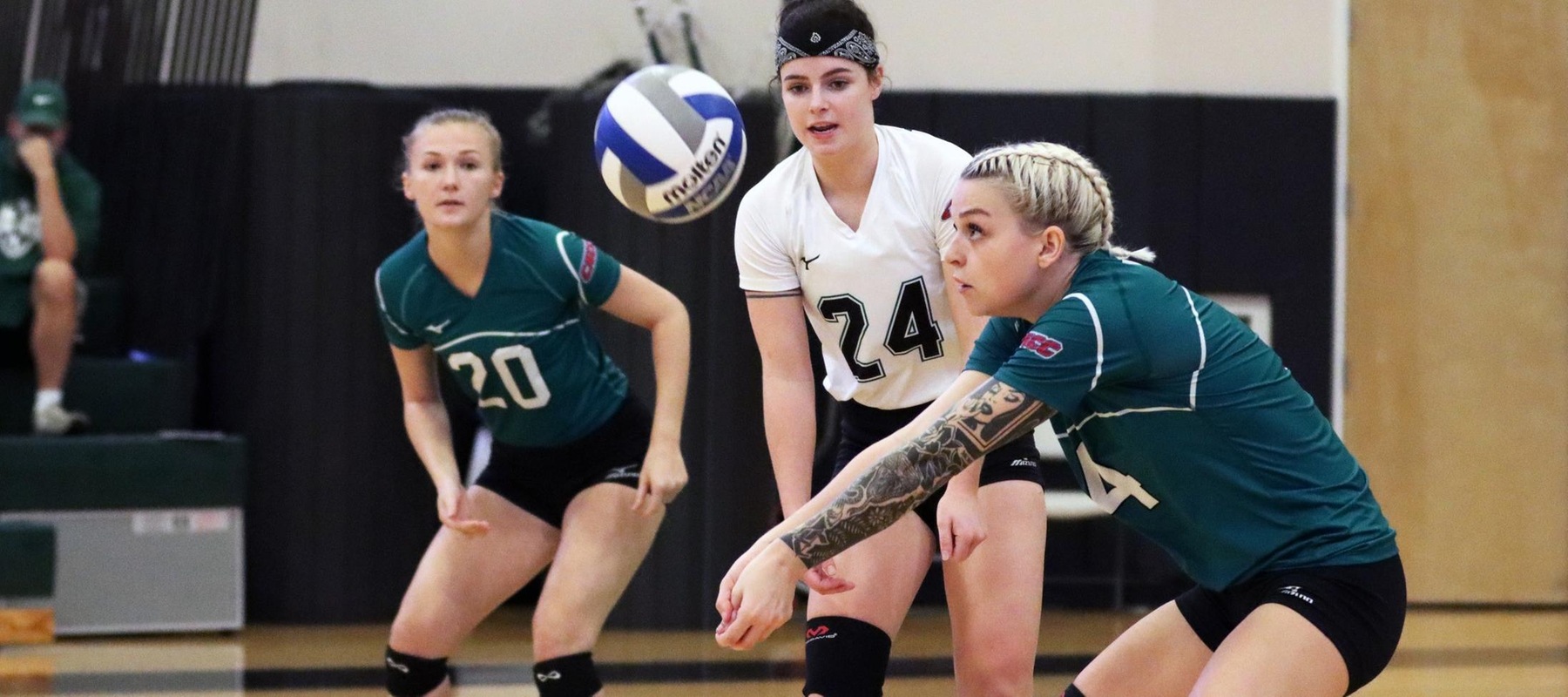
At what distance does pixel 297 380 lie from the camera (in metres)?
7.20

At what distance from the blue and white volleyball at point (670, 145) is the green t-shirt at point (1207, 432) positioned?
41.3 inches

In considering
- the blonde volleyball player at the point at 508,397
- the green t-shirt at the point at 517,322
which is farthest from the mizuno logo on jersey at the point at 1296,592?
the green t-shirt at the point at 517,322

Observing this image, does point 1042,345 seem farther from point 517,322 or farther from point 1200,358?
point 517,322

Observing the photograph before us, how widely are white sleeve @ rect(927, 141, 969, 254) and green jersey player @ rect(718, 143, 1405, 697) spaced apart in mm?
445

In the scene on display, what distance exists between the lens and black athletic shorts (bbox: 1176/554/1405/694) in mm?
2570

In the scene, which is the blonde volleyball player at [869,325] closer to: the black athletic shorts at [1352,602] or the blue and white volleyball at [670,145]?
the blue and white volleyball at [670,145]

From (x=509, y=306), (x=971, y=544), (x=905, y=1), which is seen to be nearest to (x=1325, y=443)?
(x=971, y=544)

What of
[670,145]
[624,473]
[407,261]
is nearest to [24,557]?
[407,261]

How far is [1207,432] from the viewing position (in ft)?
8.55

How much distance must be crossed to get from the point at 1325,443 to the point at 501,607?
5.57 metres

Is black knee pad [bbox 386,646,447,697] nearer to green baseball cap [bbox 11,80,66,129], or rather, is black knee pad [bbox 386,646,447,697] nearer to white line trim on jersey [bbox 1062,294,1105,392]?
white line trim on jersey [bbox 1062,294,1105,392]

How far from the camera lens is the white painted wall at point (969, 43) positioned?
776 cm

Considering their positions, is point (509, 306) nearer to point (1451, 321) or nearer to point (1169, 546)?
→ point (1169, 546)

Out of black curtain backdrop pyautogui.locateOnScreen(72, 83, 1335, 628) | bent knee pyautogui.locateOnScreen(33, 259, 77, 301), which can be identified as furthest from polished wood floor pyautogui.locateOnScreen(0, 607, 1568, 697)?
bent knee pyautogui.locateOnScreen(33, 259, 77, 301)
